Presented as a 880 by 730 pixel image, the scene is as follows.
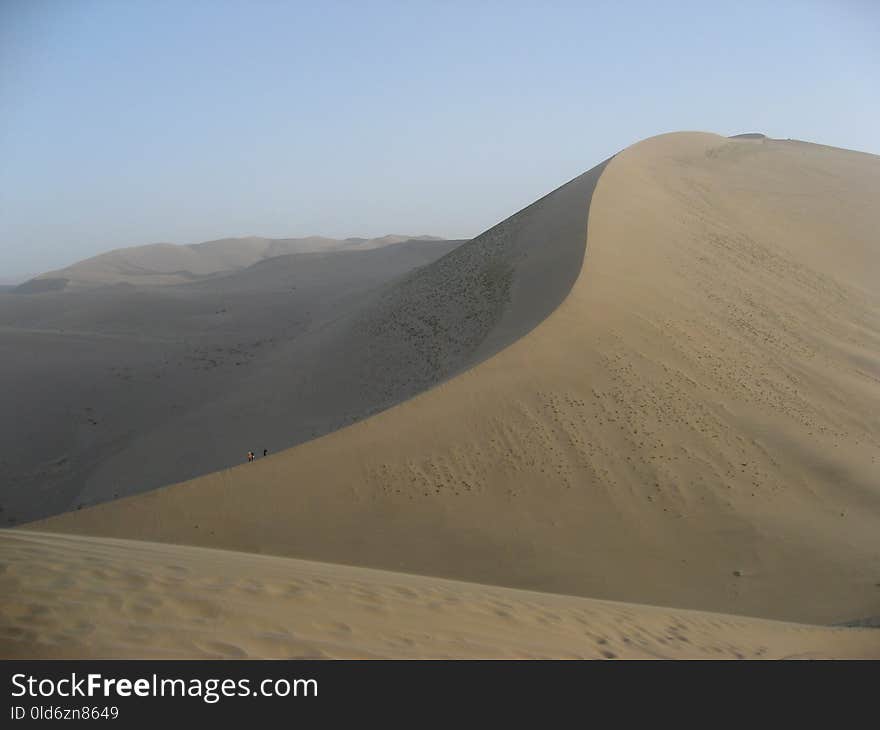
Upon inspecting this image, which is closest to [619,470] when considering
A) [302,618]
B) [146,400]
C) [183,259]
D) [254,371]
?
[302,618]

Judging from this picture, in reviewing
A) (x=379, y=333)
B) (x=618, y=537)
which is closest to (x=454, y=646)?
(x=618, y=537)

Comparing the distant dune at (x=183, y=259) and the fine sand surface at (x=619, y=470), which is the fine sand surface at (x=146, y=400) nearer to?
the fine sand surface at (x=619, y=470)

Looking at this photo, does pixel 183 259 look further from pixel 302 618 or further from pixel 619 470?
pixel 302 618

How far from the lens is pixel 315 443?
35.2 feet

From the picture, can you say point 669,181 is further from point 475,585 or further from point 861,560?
point 475,585

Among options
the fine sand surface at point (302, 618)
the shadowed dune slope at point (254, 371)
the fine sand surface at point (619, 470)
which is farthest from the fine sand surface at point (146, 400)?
the fine sand surface at point (302, 618)

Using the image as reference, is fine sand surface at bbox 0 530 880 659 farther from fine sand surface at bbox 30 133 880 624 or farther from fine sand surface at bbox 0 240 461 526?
fine sand surface at bbox 0 240 461 526

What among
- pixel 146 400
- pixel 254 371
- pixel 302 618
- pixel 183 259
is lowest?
pixel 302 618

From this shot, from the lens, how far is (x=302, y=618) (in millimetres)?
4684

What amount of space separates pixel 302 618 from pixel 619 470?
675 cm

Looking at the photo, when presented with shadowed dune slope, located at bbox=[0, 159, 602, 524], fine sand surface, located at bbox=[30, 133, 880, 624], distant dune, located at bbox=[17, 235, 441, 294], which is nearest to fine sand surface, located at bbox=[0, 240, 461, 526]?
shadowed dune slope, located at bbox=[0, 159, 602, 524]

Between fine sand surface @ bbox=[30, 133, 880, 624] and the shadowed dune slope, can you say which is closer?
fine sand surface @ bbox=[30, 133, 880, 624]

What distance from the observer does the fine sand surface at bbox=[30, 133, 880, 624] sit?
8344mm

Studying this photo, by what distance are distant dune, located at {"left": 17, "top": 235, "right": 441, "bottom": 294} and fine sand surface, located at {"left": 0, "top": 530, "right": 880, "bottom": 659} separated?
266ft
